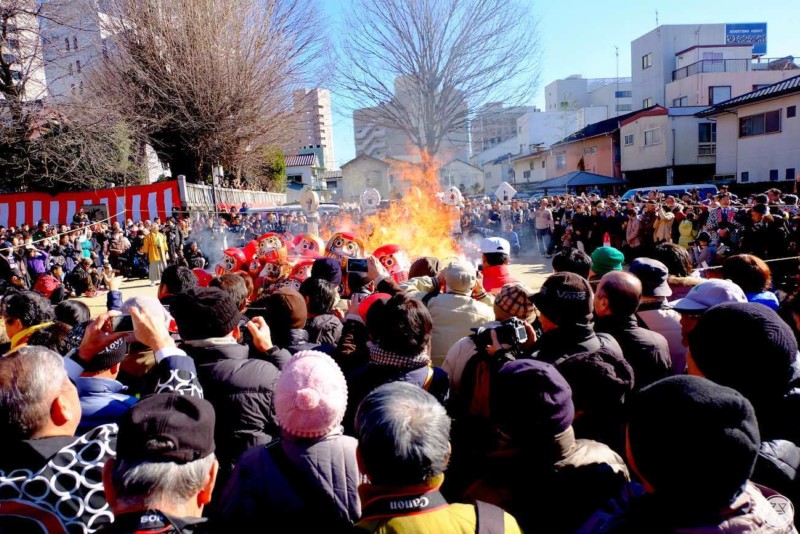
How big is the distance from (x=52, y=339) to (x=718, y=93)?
3723 cm

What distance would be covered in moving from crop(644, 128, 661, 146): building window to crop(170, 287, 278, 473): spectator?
3095 cm

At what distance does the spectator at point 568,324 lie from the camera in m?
2.77

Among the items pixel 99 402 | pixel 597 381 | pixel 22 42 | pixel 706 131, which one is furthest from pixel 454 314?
pixel 706 131

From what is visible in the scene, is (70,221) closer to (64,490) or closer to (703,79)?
(64,490)

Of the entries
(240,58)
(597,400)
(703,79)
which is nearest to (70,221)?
(240,58)

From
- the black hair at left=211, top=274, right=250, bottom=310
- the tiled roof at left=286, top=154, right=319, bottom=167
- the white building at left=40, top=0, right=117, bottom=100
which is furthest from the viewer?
the tiled roof at left=286, top=154, right=319, bottom=167

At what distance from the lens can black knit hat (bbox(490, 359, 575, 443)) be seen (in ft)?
6.27

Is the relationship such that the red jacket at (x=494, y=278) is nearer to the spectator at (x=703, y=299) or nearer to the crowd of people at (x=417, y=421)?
the crowd of people at (x=417, y=421)

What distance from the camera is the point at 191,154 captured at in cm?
2581

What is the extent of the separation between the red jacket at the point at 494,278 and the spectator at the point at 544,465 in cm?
332

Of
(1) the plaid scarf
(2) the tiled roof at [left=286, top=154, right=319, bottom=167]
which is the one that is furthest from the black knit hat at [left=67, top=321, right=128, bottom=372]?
(2) the tiled roof at [left=286, top=154, right=319, bottom=167]

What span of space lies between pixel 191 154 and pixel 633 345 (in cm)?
2606

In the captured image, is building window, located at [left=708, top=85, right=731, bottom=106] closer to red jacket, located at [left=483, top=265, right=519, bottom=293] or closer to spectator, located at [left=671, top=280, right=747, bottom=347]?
red jacket, located at [left=483, top=265, right=519, bottom=293]

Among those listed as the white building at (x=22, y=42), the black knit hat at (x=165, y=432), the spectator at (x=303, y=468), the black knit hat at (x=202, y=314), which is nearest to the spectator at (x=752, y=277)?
the spectator at (x=303, y=468)
